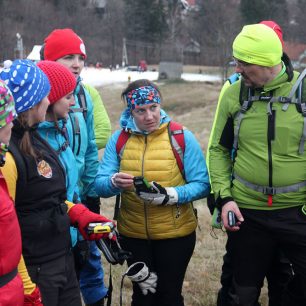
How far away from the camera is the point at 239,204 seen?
3.39 metres

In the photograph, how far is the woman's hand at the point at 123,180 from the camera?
3.32 m

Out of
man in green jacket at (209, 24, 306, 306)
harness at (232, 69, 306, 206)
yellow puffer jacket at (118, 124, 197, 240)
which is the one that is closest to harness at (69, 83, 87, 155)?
yellow puffer jacket at (118, 124, 197, 240)

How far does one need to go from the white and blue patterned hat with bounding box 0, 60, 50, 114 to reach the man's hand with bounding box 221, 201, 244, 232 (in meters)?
1.36

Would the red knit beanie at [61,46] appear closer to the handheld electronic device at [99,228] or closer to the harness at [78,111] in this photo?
the harness at [78,111]

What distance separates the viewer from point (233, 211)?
3283 millimetres

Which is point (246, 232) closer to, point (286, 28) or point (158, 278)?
point (158, 278)

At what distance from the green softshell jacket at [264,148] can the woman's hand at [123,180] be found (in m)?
0.58

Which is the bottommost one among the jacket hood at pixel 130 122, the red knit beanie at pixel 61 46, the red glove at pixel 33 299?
the red glove at pixel 33 299

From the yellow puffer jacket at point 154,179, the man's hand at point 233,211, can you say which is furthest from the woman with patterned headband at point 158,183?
the man's hand at point 233,211

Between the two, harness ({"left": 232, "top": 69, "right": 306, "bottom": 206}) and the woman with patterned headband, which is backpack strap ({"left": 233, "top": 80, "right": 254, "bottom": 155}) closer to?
harness ({"left": 232, "top": 69, "right": 306, "bottom": 206})

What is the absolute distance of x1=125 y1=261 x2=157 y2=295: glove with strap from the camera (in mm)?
3486

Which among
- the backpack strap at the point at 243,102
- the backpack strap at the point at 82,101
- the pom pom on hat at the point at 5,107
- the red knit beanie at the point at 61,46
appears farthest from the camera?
the red knit beanie at the point at 61,46

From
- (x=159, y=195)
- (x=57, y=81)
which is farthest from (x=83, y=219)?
(x=57, y=81)

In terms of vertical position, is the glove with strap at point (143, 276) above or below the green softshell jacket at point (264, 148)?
below
